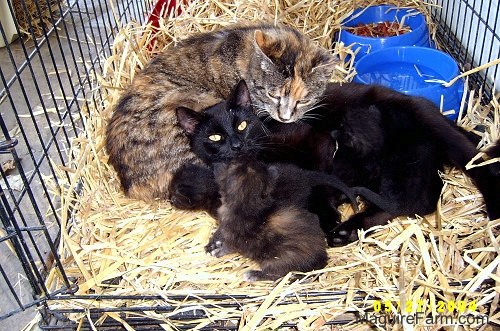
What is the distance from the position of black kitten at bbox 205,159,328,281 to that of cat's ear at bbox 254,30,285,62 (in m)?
0.75

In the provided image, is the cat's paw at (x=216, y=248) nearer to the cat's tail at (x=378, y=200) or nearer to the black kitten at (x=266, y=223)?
the black kitten at (x=266, y=223)

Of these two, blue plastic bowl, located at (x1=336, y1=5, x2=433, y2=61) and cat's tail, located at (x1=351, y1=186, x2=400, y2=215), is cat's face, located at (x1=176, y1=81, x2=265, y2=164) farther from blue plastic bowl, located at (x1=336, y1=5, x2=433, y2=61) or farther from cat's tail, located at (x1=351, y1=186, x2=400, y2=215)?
blue plastic bowl, located at (x1=336, y1=5, x2=433, y2=61)

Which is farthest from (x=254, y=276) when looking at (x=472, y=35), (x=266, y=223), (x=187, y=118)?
(x=472, y=35)

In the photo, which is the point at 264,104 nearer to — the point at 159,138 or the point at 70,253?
the point at 159,138

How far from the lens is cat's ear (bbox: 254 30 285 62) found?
2564mm

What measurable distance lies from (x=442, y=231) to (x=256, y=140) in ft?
3.11

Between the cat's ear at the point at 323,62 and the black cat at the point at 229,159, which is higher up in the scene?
the cat's ear at the point at 323,62

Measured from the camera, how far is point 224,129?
91.4 inches

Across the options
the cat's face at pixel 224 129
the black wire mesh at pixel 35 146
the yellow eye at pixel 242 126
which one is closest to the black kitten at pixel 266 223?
the cat's face at pixel 224 129

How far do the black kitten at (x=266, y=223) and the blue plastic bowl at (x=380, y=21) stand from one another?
1.72m

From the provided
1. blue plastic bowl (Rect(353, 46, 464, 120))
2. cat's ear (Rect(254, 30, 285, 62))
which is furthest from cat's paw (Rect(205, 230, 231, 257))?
blue plastic bowl (Rect(353, 46, 464, 120))

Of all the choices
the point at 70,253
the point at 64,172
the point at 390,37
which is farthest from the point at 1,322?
the point at 390,37

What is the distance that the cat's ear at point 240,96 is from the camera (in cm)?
241

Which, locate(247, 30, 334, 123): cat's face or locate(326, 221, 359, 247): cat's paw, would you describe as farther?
locate(247, 30, 334, 123): cat's face
